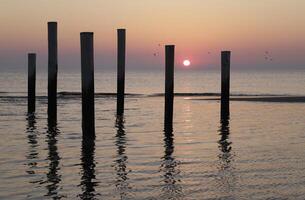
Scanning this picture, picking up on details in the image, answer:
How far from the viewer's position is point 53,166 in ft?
37.9

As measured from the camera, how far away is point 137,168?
11.4 meters

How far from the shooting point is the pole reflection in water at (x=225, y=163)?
9.72 metres

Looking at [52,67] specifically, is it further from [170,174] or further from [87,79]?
[170,174]

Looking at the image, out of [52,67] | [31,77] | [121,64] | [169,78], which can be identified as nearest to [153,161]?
[169,78]

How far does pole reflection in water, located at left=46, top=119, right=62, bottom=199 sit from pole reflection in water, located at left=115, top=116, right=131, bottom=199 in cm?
→ 106

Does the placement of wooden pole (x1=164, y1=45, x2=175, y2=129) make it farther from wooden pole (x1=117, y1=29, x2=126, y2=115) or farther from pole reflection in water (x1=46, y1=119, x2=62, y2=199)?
wooden pole (x1=117, y1=29, x2=126, y2=115)

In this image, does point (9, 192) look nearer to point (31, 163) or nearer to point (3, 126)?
point (31, 163)

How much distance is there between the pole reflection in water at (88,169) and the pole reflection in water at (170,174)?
120cm

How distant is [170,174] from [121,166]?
136 centimetres

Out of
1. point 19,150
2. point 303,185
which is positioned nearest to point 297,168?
point 303,185

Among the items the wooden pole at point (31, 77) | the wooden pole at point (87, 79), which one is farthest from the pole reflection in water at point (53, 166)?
the wooden pole at point (31, 77)

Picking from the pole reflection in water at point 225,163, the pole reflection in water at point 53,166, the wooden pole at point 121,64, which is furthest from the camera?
the wooden pole at point 121,64

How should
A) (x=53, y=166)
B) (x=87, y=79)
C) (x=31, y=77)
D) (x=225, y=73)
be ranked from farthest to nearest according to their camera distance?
(x=31, y=77)
(x=225, y=73)
(x=87, y=79)
(x=53, y=166)

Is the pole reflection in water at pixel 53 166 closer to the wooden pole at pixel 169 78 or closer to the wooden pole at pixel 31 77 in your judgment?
the wooden pole at pixel 169 78
